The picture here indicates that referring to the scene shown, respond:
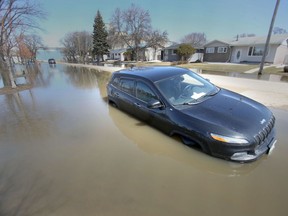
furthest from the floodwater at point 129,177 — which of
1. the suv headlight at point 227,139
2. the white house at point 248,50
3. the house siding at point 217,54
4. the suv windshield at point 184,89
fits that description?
the house siding at point 217,54

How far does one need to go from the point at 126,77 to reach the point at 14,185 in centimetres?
358

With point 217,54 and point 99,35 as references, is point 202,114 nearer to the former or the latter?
point 217,54

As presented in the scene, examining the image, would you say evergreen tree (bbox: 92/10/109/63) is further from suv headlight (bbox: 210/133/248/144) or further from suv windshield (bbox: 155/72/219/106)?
suv headlight (bbox: 210/133/248/144)

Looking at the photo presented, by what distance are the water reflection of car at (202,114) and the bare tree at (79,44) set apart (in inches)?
2048

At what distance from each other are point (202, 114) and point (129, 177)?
68.7 inches

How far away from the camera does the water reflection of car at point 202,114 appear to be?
9.03ft

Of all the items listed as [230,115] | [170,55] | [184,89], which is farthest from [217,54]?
[230,115]

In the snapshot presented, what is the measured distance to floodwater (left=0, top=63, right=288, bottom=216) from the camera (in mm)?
2303

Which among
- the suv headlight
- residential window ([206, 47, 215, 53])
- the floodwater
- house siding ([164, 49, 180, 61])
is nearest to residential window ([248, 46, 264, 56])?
residential window ([206, 47, 215, 53])

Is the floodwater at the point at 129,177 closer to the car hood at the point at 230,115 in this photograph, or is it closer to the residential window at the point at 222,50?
the car hood at the point at 230,115

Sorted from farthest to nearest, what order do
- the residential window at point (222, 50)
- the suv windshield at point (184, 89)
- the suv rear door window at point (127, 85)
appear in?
the residential window at point (222, 50)
the suv rear door window at point (127, 85)
the suv windshield at point (184, 89)

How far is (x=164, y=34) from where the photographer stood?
119 ft

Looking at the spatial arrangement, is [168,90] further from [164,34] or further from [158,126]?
[164,34]

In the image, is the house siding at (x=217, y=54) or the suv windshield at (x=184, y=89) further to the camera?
the house siding at (x=217, y=54)
